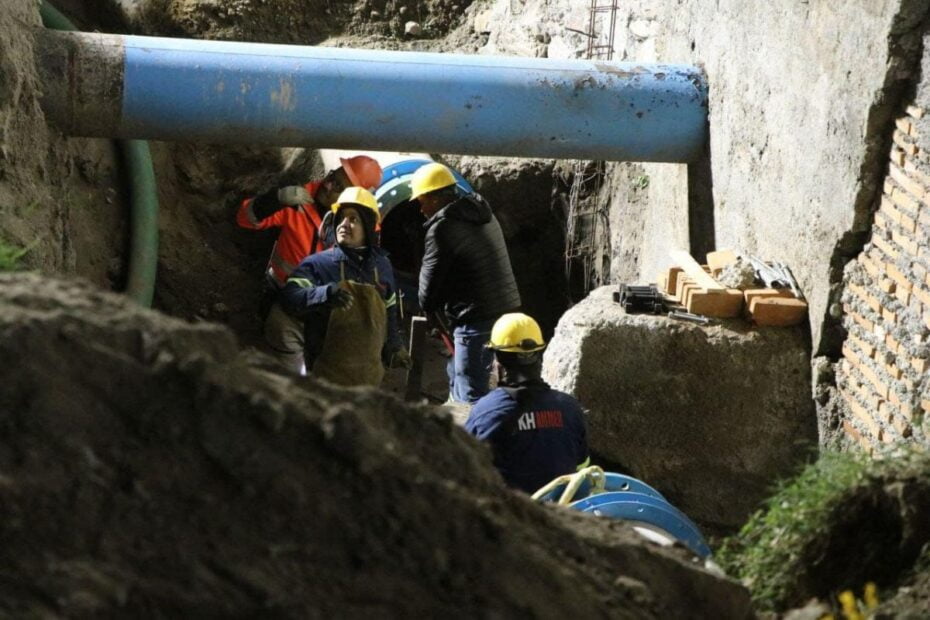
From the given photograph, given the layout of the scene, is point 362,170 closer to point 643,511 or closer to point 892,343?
point 892,343

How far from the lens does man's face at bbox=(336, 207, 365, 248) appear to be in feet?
23.0

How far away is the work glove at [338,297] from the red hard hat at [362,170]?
6.40ft

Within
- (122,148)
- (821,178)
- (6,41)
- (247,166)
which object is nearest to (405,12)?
(247,166)

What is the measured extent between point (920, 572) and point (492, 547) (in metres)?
1.36

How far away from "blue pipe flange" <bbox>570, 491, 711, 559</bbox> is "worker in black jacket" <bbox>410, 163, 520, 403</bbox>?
3.20 m

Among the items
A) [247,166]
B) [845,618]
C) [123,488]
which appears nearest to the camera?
[123,488]

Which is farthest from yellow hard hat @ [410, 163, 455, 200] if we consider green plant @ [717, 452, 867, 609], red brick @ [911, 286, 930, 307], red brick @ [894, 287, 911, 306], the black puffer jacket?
green plant @ [717, 452, 867, 609]

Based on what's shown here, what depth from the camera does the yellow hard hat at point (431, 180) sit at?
7621 millimetres

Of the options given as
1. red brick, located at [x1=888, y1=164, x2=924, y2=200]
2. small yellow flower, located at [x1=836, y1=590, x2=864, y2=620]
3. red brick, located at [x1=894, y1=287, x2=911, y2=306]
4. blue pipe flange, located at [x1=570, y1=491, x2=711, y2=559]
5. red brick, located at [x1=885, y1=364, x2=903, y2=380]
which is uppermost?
red brick, located at [x1=888, y1=164, x2=924, y2=200]

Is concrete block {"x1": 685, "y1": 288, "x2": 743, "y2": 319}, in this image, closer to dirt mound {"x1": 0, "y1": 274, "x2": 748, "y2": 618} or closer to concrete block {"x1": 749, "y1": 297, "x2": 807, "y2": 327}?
concrete block {"x1": 749, "y1": 297, "x2": 807, "y2": 327}

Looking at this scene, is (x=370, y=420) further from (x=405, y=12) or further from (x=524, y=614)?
(x=405, y=12)

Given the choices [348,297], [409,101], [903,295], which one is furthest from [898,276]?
[409,101]

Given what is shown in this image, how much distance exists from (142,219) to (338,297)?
Answer: 2.93 meters

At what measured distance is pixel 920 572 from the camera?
3.63m
